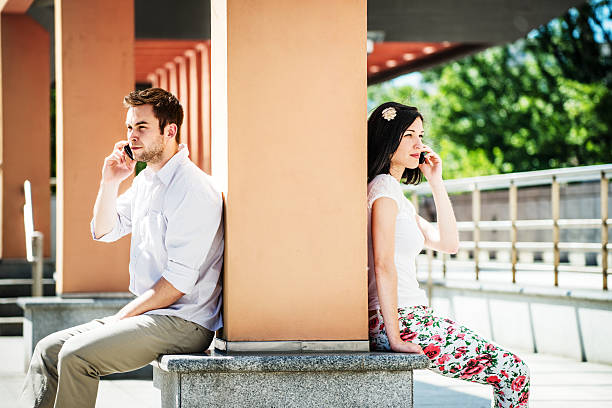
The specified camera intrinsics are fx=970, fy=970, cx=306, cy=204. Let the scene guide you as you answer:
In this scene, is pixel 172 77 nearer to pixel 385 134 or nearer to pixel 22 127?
pixel 22 127

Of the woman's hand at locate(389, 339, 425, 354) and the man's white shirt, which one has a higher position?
the man's white shirt

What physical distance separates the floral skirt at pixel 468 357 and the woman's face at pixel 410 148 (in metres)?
0.73

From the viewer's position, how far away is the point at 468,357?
4.17m

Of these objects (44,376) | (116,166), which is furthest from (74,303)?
(44,376)

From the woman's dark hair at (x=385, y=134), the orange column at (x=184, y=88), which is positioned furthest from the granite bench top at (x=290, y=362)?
the orange column at (x=184, y=88)

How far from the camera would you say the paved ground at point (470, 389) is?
6.44 metres

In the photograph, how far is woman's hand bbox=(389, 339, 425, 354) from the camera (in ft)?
13.4

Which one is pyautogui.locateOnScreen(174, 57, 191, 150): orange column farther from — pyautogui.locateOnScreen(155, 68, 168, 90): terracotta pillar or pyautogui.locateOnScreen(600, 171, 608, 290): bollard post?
pyautogui.locateOnScreen(600, 171, 608, 290): bollard post

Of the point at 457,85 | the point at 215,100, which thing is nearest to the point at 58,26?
the point at 215,100

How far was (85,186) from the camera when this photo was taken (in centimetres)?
804

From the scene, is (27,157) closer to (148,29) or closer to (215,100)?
(148,29)

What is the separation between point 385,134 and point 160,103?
3.38ft

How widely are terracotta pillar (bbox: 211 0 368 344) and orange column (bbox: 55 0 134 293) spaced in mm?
4095

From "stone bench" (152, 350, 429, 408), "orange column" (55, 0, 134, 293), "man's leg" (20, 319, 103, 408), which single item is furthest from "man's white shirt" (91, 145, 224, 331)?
"orange column" (55, 0, 134, 293)
